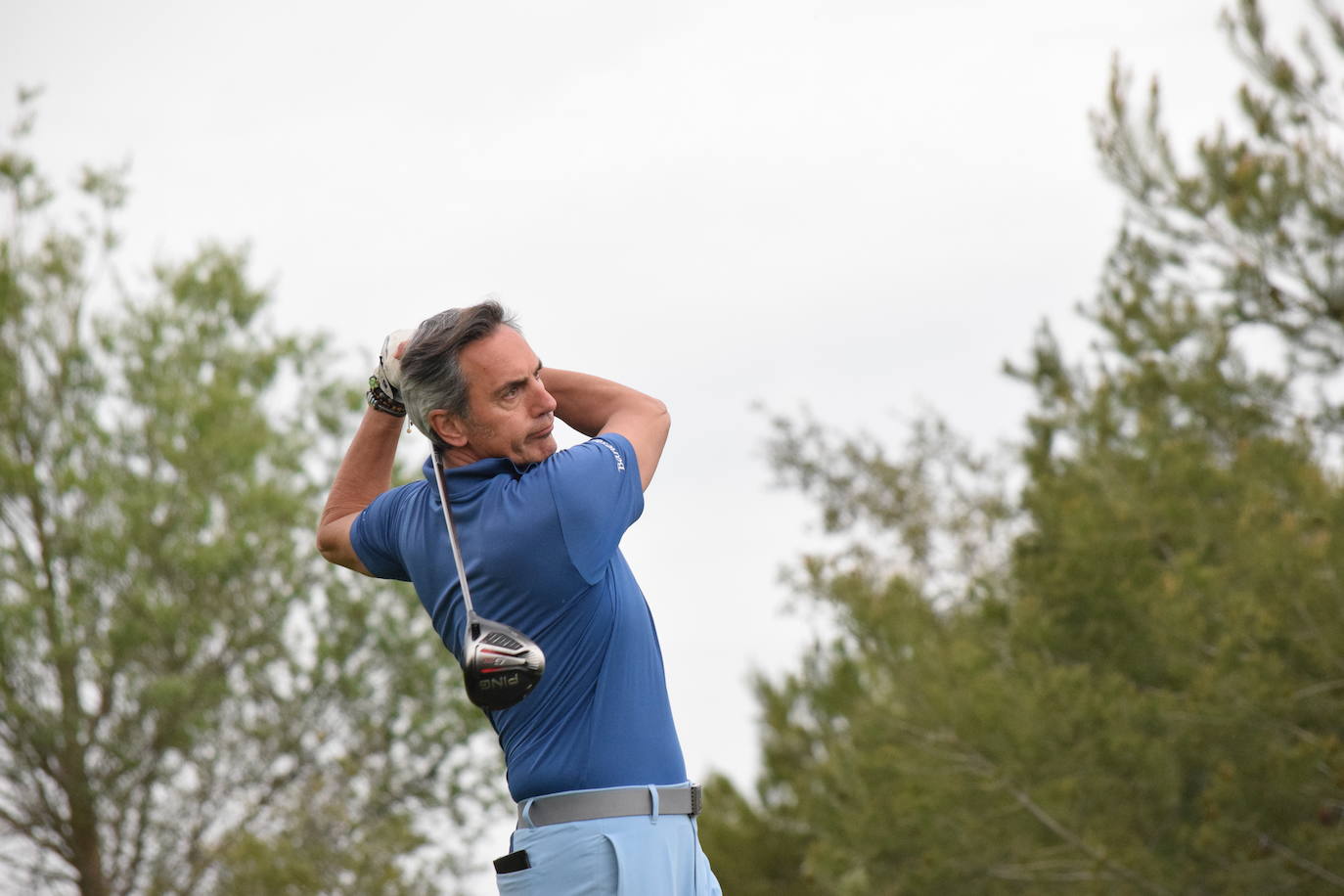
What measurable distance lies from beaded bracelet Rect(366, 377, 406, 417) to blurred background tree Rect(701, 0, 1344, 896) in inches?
301

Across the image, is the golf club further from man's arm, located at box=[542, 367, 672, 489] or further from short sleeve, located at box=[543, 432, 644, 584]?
man's arm, located at box=[542, 367, 672, 489]

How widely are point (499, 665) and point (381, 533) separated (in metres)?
0.56

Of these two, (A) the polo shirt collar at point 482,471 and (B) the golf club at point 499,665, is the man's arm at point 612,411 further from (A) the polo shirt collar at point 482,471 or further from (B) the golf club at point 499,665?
(B) the golf club at point 499,665

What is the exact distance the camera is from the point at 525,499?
8.79 feet

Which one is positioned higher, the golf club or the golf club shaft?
the golf club shaft

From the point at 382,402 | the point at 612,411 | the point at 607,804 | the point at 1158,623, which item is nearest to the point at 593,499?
the point at 612,411

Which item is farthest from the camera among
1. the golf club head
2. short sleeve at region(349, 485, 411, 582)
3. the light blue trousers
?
short sleeve at region(349, 485, 411, 582)

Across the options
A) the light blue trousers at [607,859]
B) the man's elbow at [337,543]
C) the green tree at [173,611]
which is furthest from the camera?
the green tree at [173,611]

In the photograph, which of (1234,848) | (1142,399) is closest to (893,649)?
(1234,848)

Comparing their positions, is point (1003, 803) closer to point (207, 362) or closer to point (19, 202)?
point (207, 362)

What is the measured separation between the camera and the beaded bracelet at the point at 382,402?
3082 mm

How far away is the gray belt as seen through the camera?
267cm

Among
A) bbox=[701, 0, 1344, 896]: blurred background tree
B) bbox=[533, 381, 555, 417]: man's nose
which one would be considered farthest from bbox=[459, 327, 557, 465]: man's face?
bbox=[701, 0, 1344, 896]: blurred background tree

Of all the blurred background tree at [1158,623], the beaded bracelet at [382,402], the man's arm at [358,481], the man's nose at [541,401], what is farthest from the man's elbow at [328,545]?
the blurred background tree at [1158,623]
